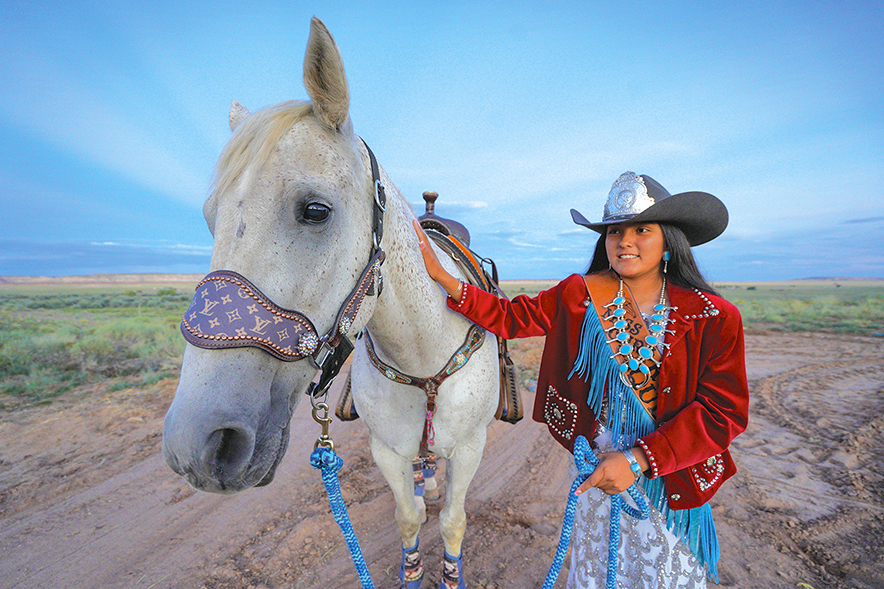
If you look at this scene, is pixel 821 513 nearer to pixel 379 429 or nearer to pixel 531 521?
pixel 531 521

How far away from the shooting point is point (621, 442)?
1562 millimetres

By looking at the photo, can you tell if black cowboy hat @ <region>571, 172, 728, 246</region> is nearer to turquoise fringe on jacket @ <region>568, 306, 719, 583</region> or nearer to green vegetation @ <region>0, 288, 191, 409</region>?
turquoise fringe on jacket @ <region>568, 306, 719, 583</region>

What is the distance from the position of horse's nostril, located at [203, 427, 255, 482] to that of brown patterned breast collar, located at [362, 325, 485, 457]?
892 millimetres

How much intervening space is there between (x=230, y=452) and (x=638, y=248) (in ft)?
5.51

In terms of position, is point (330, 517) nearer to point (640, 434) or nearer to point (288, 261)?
point (640, 434)

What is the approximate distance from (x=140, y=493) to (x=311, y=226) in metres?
4.03

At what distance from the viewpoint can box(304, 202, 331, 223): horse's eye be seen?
1.11 meters

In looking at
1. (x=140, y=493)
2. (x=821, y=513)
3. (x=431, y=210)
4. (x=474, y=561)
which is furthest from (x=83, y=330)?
(x=821, y=513)

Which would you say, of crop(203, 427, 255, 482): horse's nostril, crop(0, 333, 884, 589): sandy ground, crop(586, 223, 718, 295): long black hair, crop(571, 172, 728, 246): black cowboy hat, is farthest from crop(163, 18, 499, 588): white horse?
crop(0, 333, 884, 589): sandy ground

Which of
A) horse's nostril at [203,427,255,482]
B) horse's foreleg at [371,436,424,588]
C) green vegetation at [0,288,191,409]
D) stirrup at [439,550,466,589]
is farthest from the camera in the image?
green vegetation at [0,288,191,409]

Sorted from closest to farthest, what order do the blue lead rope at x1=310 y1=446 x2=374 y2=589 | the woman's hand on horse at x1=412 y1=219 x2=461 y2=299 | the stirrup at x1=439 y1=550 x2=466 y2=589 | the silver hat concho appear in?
the blue lead rope at x1=310 y1=446 x2=374 y2=589 → the silver hat concho → the woman's hand on horse at x1=412 y1=219 x2=461 y2=299 → the stirrup at x1=439 y1=550 x2=466 y2=589

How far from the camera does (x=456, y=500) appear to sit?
2264 mm

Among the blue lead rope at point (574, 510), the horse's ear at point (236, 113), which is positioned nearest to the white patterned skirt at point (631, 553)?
the blue lead rope at point (574, 510)

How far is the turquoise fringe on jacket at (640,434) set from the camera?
1.52m
